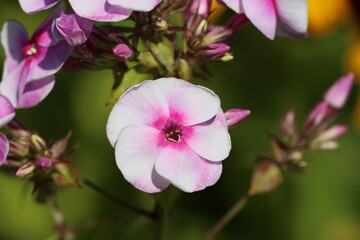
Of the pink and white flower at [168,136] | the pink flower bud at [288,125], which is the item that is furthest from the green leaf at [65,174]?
the pink flower bud at [288,125]

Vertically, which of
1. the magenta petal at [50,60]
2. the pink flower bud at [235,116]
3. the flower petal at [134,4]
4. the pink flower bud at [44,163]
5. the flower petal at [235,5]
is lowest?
the pink flower bud at [44,163]

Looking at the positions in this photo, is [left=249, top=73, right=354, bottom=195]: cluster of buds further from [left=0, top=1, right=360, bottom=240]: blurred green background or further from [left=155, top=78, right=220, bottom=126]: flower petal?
[left=0, top=1, right=360, bottom=240]: blurred green background

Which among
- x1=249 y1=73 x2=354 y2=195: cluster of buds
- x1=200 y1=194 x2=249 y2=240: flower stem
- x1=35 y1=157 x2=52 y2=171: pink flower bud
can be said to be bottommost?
x1=200 y1=194 x2=249 y2=240: flower stem

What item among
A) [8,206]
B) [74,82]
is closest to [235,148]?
[74,82]

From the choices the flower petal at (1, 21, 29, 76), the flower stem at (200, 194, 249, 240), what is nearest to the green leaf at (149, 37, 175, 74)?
the flower petal at (1, 21, 29, 76)

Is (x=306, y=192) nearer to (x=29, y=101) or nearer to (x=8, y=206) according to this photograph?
(x=8, y=206)

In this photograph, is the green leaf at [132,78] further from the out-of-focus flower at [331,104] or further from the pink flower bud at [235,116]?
the out-of-focus flower at [331,104]

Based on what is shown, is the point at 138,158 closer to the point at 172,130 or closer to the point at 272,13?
the point at 172,130
